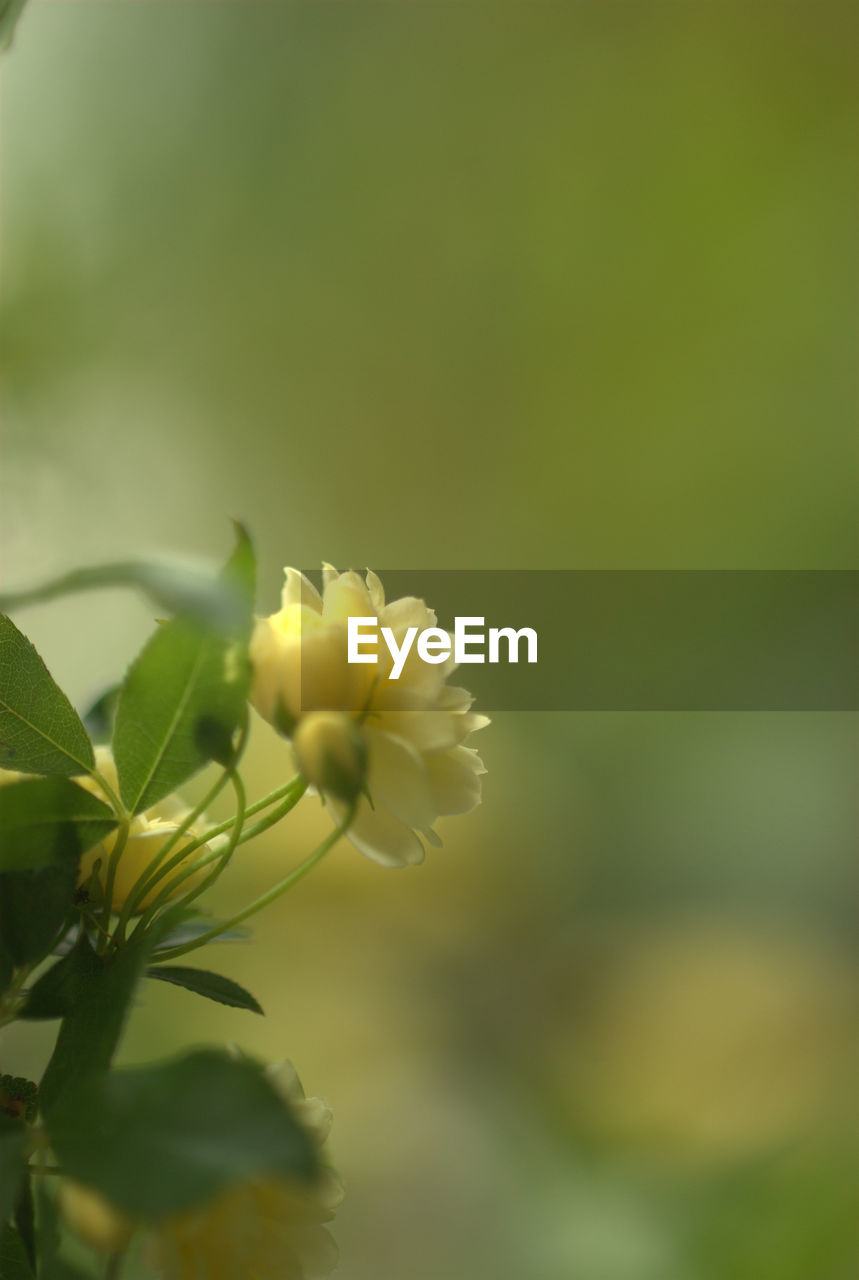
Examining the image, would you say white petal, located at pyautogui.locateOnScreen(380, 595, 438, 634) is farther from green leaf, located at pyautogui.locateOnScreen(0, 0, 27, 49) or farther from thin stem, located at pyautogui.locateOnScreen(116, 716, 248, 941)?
green leaf, located at pyautogui.locateOnScreen(0, 0, 27, 49)

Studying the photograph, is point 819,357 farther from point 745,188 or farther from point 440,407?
point 440,407

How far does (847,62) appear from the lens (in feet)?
5.69

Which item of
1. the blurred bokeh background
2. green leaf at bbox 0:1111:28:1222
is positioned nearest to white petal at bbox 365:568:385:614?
green leaf at bbox 0:1111:28:1222

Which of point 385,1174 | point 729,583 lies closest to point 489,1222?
point 385,1174

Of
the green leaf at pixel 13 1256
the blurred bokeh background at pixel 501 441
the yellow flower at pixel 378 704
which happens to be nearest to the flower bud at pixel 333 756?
the yellow flower at pixel 378 704

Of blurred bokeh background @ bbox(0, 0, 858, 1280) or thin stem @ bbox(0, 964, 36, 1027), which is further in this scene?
blurred bokeh background @ bbox(0, 0, 858, 1280)

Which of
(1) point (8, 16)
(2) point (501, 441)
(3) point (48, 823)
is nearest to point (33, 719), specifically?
(3) point (48, 823)

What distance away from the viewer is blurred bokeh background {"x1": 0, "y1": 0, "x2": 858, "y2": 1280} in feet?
4.34

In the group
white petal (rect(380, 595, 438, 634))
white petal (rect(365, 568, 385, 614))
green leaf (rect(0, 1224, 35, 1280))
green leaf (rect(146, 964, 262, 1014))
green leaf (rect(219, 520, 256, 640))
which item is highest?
white petal (rect(365, 568, 385, 614))

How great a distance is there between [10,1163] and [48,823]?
0.06 meters

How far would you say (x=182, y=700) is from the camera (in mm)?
202

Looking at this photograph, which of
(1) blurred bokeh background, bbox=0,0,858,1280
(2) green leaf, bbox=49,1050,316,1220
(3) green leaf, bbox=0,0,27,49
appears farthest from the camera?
(1) blurred bokeh background, bbox=0,0,858,1280

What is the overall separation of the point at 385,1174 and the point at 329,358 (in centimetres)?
125

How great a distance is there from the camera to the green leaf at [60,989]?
196 mm
